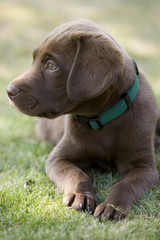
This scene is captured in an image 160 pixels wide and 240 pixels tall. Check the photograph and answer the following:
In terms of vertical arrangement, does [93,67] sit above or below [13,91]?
above

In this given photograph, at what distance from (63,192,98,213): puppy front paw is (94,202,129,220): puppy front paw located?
89 millimetres

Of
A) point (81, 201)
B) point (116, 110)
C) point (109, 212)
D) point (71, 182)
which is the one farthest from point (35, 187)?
point (116, 110)

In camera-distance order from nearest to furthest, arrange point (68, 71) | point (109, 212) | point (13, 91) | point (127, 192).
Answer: point (109, 212) → point (127, 192) → point (68, 71) → point (13, 91)

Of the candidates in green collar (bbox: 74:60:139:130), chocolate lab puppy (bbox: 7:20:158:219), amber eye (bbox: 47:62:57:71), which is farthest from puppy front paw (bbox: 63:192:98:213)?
amber eye (bbox: 47:62:57:71)

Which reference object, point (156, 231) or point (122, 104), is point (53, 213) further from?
point (122, 104)

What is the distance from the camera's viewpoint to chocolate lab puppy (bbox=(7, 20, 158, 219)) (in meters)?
2.82

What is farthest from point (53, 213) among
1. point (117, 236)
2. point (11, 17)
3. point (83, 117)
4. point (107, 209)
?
point (11, 17)

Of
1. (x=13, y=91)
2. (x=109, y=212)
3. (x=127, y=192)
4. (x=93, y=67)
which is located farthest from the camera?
(x=13, y=91)

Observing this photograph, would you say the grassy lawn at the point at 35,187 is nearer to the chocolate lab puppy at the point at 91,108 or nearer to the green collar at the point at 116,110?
the chocolate lab puppy at the point at 91,108

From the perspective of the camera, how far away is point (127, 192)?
291 cm

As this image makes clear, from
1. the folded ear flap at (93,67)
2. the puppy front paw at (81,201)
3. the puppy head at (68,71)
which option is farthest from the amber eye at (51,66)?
the puppy front paw at (81,201)

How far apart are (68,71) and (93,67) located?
312mm

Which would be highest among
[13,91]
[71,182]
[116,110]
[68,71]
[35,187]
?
[68,71]

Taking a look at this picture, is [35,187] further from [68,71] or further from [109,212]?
[68,71]
